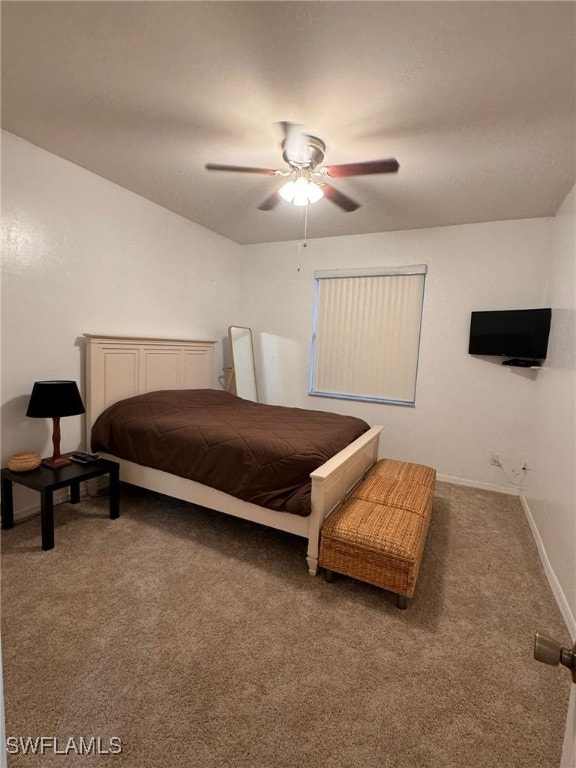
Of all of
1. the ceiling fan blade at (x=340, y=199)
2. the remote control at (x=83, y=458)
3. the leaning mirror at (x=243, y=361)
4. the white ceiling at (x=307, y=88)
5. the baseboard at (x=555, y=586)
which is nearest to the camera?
the white ceiling at (x=307, y=88)

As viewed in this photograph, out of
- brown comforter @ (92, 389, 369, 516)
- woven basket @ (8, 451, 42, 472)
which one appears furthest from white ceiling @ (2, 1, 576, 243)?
woven basket @ (8, 451, 42, 472)

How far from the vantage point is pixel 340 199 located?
3.02 metres

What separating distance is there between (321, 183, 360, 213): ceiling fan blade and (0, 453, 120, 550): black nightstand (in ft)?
8.71

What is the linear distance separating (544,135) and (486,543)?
2.59 meters

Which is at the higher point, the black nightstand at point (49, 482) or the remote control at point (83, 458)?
the remote control at point (83, 458)

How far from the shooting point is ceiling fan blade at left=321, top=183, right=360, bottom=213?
2803 mm

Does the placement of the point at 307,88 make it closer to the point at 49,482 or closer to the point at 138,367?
the point at 138,367

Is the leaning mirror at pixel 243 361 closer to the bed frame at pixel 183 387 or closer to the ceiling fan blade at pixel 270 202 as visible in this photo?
the bed frame at pixel 183 387

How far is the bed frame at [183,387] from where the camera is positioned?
2.06 m

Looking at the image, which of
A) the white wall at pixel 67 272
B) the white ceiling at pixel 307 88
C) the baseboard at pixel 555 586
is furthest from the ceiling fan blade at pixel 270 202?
the baseboard at pixel 555 586

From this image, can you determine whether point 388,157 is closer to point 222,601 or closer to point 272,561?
point 272,561


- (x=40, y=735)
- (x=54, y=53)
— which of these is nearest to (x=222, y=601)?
(x=40, y=735)

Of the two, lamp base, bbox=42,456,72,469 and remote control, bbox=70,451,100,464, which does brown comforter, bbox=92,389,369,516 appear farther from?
lamp base, bbox=42,456,72,469

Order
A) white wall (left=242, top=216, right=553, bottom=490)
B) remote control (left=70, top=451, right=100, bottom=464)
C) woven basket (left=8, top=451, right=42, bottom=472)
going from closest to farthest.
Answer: woven basket (left=8, top=451, right=42, bottom=472), remote control (left=70, top=451, right=100, bottom=464), white wall (left=242, top=216, right=553, bottom=490)
